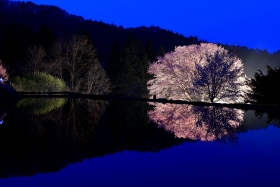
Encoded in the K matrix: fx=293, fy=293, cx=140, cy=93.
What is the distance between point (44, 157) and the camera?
30.0 ft

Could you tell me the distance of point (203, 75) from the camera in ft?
86.5

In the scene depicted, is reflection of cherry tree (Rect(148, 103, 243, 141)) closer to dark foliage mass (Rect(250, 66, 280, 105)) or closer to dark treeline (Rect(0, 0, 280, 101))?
dark foliage mass (Rect(250, 66, 280, 105))

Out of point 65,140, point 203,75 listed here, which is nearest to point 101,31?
point 203,75

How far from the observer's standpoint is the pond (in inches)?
278

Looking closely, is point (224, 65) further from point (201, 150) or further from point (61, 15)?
point (61, 15)

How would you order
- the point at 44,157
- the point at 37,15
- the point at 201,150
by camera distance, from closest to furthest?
the point at 44,157 < the point at 201,150 < the point at 37,15

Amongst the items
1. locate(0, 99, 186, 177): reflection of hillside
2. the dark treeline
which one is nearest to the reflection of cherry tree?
locate(0, 99, 186, 177): reflection of hillside

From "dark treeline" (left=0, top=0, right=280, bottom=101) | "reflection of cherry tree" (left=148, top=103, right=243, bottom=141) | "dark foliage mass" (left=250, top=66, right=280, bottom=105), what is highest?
"dark treeline" (left=0, top=0, right=280, bottom=101)

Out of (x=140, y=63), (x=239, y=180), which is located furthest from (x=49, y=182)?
(x=140, y=63)

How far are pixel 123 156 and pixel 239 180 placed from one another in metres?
3.85

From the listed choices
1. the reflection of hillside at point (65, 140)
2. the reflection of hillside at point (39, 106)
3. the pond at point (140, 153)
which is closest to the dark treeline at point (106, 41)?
the reflection of hillside at point (39, 106)

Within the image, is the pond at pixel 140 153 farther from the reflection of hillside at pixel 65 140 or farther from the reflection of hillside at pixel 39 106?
the reflection of hillside at pixel 39 106

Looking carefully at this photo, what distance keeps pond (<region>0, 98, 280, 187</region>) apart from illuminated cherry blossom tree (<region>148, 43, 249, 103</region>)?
35.3ft

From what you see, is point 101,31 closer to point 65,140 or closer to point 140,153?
point 65,140
